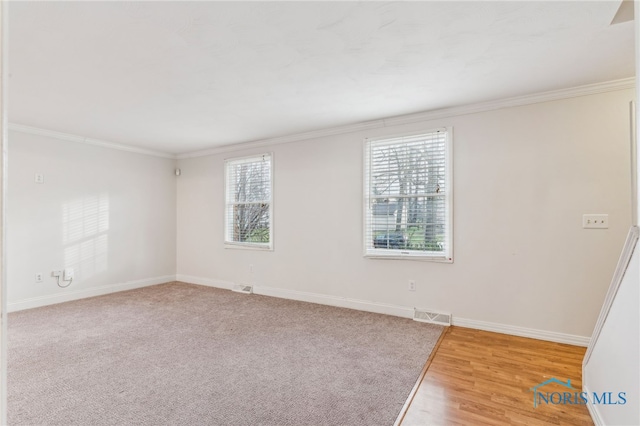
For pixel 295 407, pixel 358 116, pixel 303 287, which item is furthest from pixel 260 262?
pixel 295 407

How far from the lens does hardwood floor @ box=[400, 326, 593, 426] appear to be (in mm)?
1830

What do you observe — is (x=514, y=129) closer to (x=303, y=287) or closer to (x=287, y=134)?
(x=287, y=134)

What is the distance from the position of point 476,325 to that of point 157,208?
517 centimetres

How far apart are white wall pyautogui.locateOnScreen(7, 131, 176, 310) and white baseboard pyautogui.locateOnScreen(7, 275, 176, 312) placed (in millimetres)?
11

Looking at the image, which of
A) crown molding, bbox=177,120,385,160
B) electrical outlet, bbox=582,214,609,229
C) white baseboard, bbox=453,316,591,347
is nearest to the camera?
electrical outlet, bbox=582,214,609,229

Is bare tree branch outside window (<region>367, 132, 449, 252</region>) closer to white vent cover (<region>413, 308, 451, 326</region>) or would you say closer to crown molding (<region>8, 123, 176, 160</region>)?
white vent cover (<region>413, 308, 451, 326</region>)

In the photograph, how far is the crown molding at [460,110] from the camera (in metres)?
2.73

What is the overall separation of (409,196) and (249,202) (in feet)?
8.31

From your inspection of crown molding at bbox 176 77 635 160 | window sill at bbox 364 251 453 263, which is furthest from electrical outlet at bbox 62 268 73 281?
window sill at bbox 364 251 453 263

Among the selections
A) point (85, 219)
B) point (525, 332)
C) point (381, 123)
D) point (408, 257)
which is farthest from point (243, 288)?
point (525, 332)

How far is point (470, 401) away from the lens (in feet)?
6.49

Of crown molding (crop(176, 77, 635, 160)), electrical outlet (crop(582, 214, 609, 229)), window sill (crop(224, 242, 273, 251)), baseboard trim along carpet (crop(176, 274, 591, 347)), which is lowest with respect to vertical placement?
baseboard trim along carpet (crop(176, 274, 591, 347))

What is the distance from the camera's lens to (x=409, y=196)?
11.9ft
